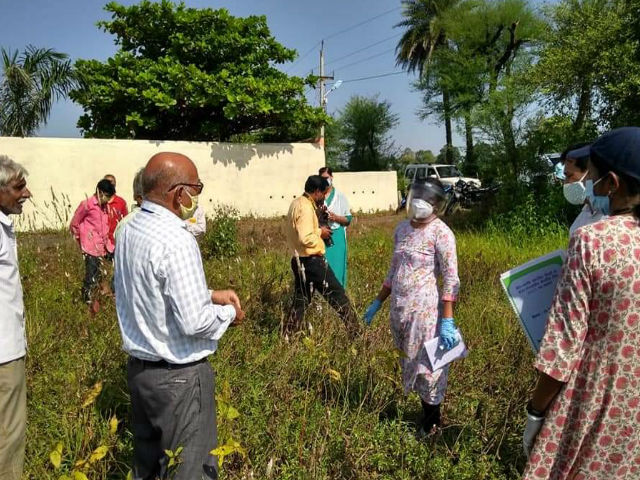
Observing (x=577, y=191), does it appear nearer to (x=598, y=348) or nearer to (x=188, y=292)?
(x=598, y=348)

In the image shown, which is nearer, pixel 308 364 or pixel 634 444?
pixel 634 444

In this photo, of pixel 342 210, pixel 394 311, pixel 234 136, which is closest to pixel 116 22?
pixel 234 136

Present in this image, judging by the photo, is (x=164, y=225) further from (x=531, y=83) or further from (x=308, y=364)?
(x=531, y=83)

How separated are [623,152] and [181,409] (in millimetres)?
1810

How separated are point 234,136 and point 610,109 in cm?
1040

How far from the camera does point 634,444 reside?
1639 mm

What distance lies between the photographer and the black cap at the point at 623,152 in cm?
151

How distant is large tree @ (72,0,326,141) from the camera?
39.4 feet

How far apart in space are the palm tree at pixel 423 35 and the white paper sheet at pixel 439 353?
27374 mm

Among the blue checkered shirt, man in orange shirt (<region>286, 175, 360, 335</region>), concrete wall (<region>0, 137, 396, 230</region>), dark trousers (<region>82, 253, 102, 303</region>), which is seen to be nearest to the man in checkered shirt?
the blue checkered shirt

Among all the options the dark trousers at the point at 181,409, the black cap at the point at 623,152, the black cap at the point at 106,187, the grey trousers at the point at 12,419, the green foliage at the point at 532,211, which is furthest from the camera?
the green foliage at the point at 532,211

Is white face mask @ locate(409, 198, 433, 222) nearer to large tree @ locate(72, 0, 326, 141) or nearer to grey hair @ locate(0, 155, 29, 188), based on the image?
grey hair @ locate(0, 155, 29, 188)

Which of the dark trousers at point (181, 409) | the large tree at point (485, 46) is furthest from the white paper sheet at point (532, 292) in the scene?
the large tree at point (485, 46)

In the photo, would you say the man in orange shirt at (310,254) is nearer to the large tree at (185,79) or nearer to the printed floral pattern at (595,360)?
the printed floral pattern at (595,360)
